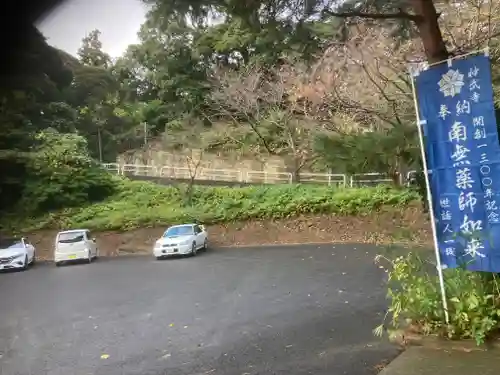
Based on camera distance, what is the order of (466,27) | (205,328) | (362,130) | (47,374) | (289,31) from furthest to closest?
(466,27) < (362,130) < (205,328) < (289,31) < (47,374)

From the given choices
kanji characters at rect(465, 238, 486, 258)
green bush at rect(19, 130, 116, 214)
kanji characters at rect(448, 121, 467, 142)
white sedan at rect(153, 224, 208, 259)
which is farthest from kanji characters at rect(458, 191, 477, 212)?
green bush at rect(19, 130, 116, 214)

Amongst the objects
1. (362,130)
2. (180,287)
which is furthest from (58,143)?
(362,130)

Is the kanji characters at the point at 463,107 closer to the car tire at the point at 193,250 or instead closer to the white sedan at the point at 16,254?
the car tire at the point at 193,250

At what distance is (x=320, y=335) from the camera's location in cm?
277

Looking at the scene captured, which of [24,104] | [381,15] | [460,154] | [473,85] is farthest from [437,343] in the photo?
[24,104]

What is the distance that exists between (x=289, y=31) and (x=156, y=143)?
94 centimetres

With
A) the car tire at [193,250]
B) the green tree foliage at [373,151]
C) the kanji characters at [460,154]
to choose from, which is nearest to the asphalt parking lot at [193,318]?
the car tire at [193,250]

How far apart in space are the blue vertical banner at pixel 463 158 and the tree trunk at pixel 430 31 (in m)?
0.12

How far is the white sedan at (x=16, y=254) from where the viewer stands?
254cm

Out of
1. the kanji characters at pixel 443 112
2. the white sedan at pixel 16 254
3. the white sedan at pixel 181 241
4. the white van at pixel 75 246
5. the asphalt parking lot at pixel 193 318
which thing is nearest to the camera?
the kanji characters at pixel 443 112

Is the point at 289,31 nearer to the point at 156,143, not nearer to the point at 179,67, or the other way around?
the point at 179,67

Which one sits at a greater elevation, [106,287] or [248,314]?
[106,287]

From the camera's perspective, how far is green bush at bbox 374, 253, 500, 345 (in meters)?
2.25

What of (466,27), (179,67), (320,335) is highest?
(466,27)
